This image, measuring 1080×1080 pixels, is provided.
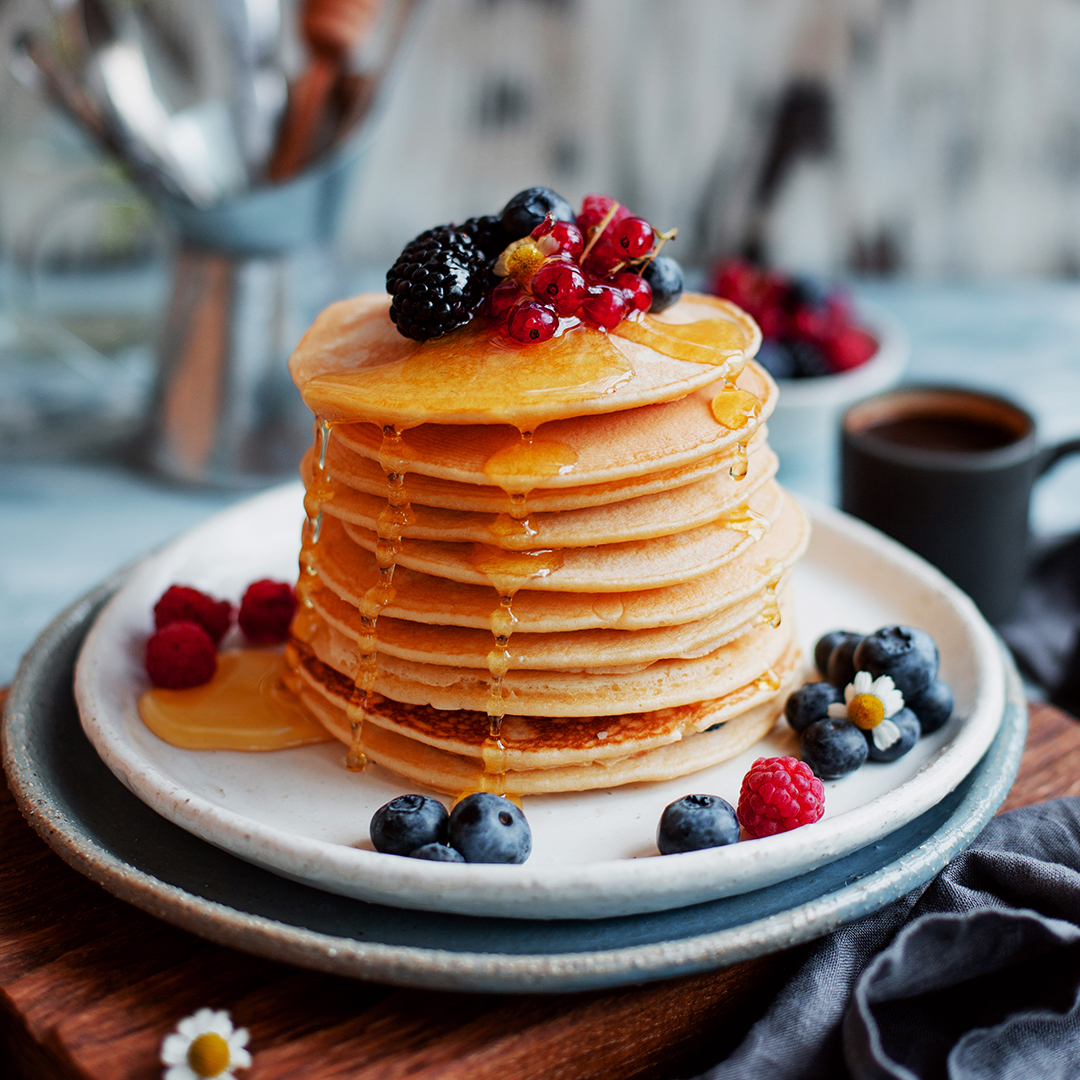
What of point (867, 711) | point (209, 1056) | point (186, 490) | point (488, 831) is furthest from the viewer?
point (186, 490)

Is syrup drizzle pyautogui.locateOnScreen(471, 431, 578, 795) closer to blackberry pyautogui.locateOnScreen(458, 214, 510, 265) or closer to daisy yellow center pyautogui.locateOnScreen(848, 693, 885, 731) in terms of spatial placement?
blackberry pyautogui.locateOnScreen(458, 214, 510, 265)

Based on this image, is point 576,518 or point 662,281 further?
point 662,281

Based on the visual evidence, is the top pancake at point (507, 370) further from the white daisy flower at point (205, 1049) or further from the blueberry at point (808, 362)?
the blueberry at point (808, 362)

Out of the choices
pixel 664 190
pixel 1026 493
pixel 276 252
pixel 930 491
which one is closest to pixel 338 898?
pixel 930 491

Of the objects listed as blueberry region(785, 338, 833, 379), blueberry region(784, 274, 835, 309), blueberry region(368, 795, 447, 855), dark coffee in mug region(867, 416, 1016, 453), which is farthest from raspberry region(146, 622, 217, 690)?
blueberry region(784, 274, 835, 309)

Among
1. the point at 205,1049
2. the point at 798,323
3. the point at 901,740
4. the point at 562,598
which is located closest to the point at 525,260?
the point at 562,598

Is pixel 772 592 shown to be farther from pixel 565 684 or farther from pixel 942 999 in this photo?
pixel 942 999

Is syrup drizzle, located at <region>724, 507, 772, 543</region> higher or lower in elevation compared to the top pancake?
lower

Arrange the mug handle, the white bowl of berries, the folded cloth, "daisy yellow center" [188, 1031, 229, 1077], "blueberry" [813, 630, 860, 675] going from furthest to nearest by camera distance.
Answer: the white bowl of berries → the mug handle → "blueberry" [813, 630, 860, 675] → the folded cloth → "daisy yellow center" [188, 1031, 229, 1077]
